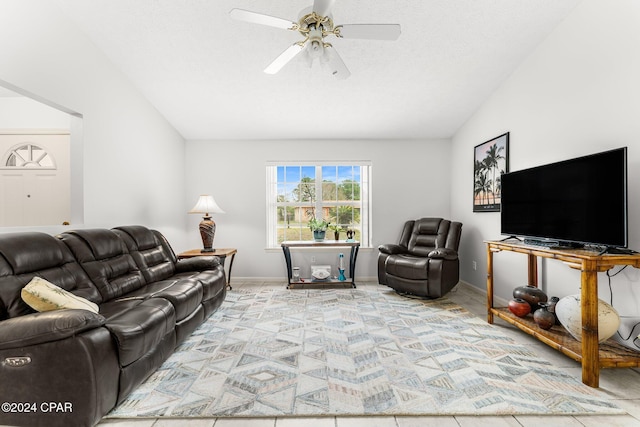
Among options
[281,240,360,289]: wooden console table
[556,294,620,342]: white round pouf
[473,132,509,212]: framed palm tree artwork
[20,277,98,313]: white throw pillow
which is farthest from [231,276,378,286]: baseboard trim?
[20,277,98,313]: white throw pillow

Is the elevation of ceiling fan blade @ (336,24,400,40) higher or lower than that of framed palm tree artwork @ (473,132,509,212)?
higher

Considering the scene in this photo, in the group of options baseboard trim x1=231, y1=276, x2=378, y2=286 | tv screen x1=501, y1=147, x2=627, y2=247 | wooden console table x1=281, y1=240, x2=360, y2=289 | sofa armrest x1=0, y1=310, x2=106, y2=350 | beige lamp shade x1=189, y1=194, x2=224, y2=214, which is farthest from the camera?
baseboard trim x1=231, y1=276, x2=378, y2=286

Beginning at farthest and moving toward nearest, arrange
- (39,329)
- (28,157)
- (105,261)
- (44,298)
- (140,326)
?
(28,157)
(105,261)
(140,326)
(44,298)
(39,329)

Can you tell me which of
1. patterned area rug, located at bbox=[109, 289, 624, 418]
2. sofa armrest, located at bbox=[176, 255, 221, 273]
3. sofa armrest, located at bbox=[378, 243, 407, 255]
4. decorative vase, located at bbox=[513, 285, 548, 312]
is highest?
sofa armrest, located at bbox=[378, 243, 407, 255]

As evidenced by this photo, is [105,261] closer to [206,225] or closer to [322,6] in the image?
[206,225]

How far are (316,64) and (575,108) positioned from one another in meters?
2.52

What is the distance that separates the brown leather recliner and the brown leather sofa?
2.41m

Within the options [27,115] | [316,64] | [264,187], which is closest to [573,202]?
[316,64]

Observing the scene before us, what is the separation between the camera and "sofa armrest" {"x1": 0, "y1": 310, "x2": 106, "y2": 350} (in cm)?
149

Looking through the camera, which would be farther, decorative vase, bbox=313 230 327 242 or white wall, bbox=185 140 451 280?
white wall, bbox=185 140 451 280

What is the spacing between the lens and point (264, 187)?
205 inches

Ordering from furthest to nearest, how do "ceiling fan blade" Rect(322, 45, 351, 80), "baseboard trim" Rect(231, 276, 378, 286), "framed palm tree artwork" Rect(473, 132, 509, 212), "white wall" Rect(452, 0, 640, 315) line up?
"baseboard trim" Rect(231, 276, 378, 286) < "framed palm tree artwork" Rect(473, 132, 509, 212) < "ceiling fan blade" Rect(322, 45, 351, 80) < "white wall" Rect(452, 0, 640, 315)

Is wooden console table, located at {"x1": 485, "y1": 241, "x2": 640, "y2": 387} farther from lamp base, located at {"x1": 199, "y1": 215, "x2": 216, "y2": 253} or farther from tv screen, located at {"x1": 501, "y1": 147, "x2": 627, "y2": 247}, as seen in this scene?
lamp base, located at {"x1": 199, "y1": 215, "x2": 216, "y2": 253}

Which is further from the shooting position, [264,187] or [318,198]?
[318,198]
